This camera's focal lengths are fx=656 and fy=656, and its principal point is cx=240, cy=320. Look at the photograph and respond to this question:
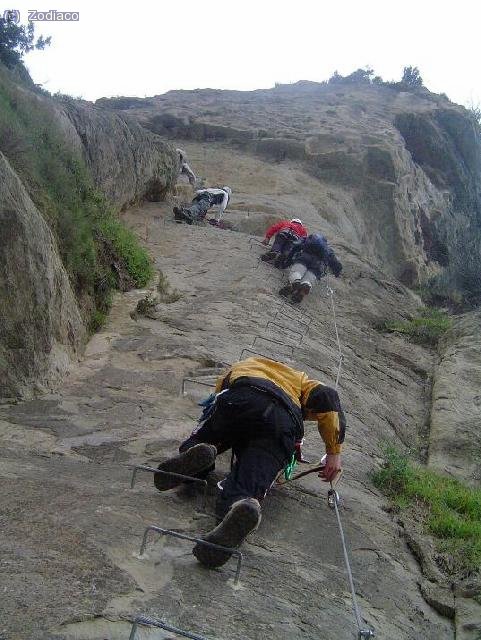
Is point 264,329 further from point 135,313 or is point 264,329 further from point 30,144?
point 30,144

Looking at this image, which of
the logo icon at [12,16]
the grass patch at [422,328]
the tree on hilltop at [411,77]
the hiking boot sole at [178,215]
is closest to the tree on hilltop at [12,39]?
the logo icon at [12,16]

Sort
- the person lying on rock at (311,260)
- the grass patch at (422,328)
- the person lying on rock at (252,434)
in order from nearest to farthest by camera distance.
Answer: the person lying on rock at (252,434) < the grass patch at (422,328) < the person lying on rock at (311,260)

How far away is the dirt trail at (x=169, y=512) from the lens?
272cm

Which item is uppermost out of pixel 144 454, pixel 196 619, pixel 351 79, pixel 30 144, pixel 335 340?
pixel 351 79

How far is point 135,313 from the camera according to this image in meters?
7.54

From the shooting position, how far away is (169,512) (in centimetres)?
365

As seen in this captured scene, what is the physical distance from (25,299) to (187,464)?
218cm

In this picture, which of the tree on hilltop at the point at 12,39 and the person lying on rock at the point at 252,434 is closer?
the person lying on rock at the point at 252,434

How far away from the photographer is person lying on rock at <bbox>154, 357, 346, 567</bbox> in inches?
137

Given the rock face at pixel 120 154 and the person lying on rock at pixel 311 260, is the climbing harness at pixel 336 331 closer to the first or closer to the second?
the person lying on rock at pixel 311 260

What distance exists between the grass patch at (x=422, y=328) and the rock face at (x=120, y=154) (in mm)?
5328

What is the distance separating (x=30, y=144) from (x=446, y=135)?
80.1 ft

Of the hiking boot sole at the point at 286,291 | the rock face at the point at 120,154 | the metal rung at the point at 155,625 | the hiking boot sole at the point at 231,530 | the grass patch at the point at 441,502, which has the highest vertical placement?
the rock face at the point at 120,154

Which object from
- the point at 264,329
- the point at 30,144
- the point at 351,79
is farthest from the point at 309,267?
the point at 351,79
